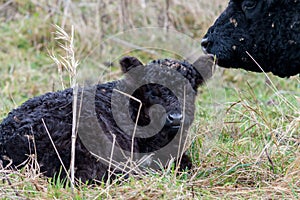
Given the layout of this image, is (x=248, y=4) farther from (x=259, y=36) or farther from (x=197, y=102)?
(x=197, y=102)

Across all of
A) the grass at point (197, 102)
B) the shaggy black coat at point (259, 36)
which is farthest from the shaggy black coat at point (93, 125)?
the shaggy black coat at point (259, 36)

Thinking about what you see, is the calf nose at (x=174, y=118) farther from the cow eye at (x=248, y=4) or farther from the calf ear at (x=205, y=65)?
the cow eye at (x=248, y=4)

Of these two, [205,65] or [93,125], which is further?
[205,65]

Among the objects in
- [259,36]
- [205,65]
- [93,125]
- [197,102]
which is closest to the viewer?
[93,125]

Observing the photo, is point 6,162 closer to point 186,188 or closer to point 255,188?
point 186,188

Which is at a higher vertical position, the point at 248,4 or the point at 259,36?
the point at 248,4

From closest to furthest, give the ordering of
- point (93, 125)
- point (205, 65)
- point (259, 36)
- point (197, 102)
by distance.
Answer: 1. point (93, 125)
2. point (259, 36)
3. point (205, 65)
4. point (197, 102)

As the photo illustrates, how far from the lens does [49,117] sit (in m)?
4.64

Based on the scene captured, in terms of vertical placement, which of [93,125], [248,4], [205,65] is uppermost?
[248,4]

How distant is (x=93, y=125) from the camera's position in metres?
4.62

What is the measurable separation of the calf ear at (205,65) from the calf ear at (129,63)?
542 mm

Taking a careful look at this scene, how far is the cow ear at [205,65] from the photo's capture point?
5098 mm

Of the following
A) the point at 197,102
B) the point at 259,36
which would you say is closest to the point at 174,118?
the point at 259,36

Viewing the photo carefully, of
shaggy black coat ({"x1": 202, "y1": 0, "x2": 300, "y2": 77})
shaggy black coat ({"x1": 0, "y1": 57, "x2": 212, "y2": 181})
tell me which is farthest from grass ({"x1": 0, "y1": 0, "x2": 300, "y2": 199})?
shaggy black coat ({"x1": 202, "y1": 0, "x2": 300, "y2": 77})
